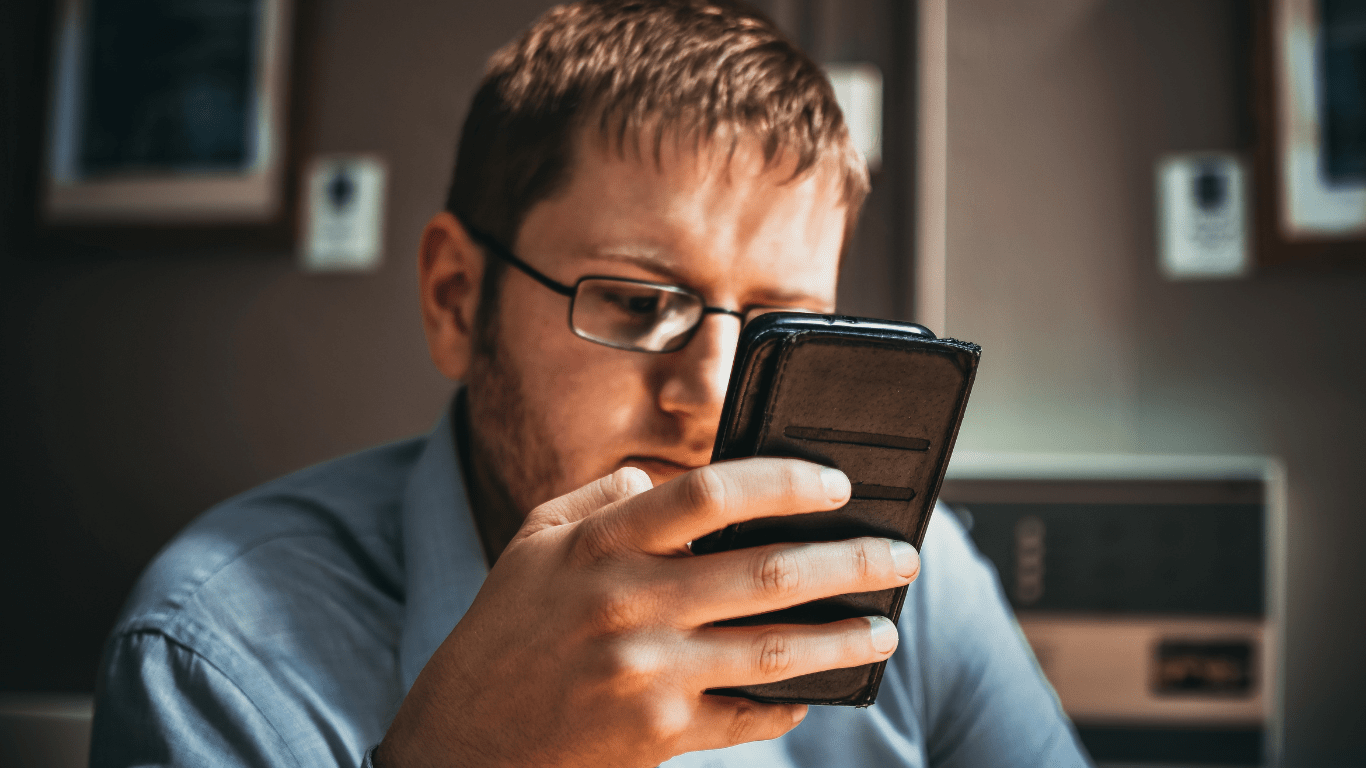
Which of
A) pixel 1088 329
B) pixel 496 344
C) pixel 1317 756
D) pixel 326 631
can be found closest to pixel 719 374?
pixel 496 344

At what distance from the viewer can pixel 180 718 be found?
20.7 inches

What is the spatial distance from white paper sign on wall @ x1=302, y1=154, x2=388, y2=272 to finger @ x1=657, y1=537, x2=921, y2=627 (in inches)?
45.0

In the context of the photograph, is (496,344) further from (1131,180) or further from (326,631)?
(1131,180)

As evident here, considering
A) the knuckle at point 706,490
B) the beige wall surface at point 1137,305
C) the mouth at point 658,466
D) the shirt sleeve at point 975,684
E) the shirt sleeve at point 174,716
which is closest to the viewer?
the knuckle at point 706,490

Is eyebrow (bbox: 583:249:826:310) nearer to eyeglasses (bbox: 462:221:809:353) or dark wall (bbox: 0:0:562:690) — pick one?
eyeglasses (bbox: 462:221:809:353)

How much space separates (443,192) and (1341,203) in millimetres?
1368

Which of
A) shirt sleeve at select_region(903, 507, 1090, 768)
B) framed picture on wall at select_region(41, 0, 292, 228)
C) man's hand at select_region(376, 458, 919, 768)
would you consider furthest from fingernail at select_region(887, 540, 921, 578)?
framed picture on wall at select_region(41, 0, 292, 228)

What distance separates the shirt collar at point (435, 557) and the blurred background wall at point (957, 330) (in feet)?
1.98

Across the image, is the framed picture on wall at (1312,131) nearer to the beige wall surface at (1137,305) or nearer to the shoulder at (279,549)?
the beige wall surface at (1137,305)

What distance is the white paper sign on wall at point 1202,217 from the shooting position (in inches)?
47.3

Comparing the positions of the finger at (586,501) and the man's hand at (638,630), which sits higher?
the finger at (586,501)

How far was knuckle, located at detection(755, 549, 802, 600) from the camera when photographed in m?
0.35

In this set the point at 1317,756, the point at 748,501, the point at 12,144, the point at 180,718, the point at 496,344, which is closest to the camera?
the point at 748,501

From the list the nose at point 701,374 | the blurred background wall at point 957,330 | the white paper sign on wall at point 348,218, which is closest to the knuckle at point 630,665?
the nose at point 701,374
